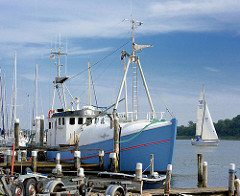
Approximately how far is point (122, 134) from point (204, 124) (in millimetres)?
81473

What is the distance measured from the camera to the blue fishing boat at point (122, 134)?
2505 centimetres

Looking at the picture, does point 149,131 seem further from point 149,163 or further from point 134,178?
point 134,178

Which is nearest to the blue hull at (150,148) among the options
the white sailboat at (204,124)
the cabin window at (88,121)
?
the cabin window at (88,121)

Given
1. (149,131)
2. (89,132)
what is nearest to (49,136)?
(89,132)

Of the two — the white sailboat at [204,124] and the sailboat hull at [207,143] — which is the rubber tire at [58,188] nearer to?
the white sailboat at [204,124]

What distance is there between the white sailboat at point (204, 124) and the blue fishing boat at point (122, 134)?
73.6 meters

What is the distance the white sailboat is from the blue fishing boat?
7361 cm

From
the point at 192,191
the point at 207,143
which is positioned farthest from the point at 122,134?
the point at 207,143

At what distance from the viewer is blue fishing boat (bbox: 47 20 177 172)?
25.0 meters

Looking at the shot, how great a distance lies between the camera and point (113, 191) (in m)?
15.0

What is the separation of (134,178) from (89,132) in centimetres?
1142

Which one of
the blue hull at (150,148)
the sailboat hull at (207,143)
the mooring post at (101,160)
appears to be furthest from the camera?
the sailboat hull at (207,143)

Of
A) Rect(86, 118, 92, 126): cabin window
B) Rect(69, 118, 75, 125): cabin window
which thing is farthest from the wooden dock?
Rect(69, 118, 75, 125): cabin window

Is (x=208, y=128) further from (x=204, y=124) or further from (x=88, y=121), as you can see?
(x=88, y=121)
